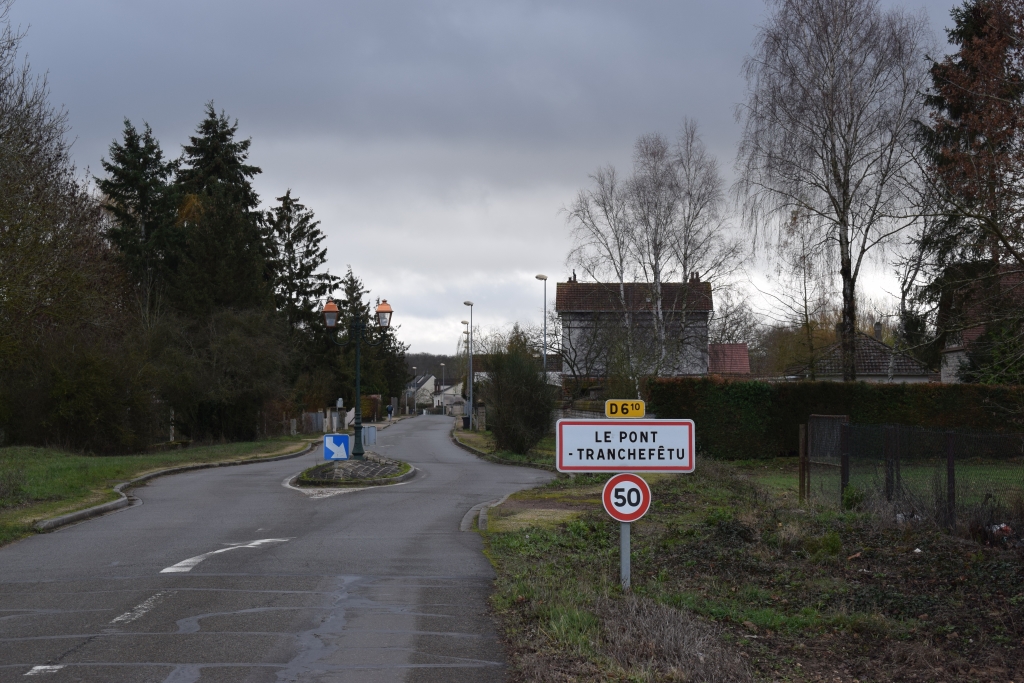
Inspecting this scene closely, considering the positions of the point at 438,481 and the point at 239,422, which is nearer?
the point at 438,481

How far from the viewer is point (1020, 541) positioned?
1059cm

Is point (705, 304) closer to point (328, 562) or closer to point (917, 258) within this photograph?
point (917, 258)

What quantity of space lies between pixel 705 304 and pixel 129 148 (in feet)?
110

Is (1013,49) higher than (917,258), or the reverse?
(1013,49)

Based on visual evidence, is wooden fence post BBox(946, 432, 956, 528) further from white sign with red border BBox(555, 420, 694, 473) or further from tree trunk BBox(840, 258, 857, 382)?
tree trunk BBox(840, 258, 857, 382)

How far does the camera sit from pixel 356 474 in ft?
81.8

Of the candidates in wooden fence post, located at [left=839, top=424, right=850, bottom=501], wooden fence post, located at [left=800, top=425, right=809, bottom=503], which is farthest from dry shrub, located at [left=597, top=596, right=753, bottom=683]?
wooden fence post, located at [left=800, top=425, right=809, bottom=503]

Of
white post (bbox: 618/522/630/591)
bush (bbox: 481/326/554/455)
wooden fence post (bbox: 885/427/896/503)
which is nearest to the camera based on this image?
white post (bbox: 618/522/630/591)

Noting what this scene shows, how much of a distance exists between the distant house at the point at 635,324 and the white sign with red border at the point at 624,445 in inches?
1249

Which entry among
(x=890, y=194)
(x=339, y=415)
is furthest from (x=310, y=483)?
(x=339, y=415)

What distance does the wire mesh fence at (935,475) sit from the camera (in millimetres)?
12234

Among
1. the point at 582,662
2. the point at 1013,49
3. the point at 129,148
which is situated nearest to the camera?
the point at 582,662

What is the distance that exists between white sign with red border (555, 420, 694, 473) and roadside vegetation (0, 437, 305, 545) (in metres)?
9.13

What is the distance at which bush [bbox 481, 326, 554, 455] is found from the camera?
3431 cm
